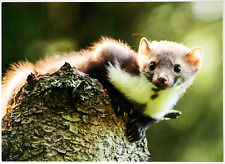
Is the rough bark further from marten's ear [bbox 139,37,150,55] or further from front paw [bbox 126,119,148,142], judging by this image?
marten's ear [bbox 139,37,150,55]

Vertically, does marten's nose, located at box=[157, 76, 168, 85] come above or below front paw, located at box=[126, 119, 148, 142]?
above

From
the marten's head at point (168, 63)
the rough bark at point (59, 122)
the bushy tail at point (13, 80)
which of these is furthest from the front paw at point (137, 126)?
the bushy tail at point (13, 80)

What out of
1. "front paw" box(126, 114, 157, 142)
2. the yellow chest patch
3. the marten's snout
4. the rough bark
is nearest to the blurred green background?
the yellow chest patch

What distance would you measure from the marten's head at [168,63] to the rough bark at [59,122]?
0.57 metres

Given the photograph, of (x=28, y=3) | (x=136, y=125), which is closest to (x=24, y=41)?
(x=28, y=3)

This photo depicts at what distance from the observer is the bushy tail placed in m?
2.71

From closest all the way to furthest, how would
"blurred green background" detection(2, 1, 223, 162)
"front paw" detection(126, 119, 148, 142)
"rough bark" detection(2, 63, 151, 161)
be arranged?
1. "rough bark" detection(2, 63, 151, 161)
2. "front paw" detection(126, 119, 148, 142)
3. "blurred green background" detection(2, 1, 223, 162)

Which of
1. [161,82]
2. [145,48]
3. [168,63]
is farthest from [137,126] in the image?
[145,48]

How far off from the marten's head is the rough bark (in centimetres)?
57

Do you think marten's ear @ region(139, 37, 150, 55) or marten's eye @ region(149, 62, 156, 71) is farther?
marten's ear @ region(139, 37, 150, 55)

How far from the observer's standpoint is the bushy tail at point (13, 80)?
2707 millimetres

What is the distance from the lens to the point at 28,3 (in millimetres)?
3252

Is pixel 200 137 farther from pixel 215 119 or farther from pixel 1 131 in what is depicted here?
pixel 1 131

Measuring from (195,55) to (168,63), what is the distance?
38cm
